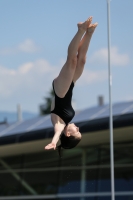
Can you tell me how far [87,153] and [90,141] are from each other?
612 millimetres

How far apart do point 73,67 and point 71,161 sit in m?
9.39

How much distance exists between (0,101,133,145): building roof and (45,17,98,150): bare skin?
6306 millimetres

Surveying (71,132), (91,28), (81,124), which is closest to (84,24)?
(91,28)

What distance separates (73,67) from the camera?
8.78 meters

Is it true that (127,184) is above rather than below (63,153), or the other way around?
below

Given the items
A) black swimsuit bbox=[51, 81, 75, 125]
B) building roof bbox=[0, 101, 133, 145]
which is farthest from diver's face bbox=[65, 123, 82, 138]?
building roof bbox=[0, 101, 133, 145]

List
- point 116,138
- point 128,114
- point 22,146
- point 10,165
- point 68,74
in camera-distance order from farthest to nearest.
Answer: point 10,165
point 22,146
point 116,138
point 128,114
point 68,74


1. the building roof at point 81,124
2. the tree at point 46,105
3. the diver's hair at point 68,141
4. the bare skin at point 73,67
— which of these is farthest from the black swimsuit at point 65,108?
the tree at point 46,105

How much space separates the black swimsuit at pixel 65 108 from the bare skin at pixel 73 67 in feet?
0.16

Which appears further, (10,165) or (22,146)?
(10,165)

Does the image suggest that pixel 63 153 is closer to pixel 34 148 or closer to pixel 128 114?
pixel 34 148

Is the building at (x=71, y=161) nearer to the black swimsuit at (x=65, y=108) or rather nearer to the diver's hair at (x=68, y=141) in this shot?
the black swimsuit at (x=65, y=108)

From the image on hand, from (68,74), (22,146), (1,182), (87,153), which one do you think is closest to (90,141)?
(87,153)

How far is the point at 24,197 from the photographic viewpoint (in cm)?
1811
